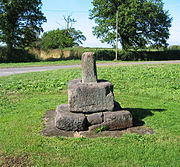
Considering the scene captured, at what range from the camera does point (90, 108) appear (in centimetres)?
569

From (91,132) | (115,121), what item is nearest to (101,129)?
(91,132)

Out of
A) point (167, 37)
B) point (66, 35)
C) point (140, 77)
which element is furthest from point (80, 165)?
point (66, 35)

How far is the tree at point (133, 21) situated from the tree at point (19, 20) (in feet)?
32.1

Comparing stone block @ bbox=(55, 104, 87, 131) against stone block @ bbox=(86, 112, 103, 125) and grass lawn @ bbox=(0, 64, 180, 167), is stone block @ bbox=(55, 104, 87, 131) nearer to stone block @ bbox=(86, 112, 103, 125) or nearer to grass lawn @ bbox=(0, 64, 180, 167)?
stone block @ bbox=(86, 112, 103, 125)

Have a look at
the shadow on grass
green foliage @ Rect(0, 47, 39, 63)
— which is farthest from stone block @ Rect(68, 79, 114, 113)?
green foliage @ Rect(0, 47, 39, 63)

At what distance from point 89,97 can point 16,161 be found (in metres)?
2.17

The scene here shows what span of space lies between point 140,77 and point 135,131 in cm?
882

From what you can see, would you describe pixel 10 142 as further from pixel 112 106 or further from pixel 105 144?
pixel 112 106

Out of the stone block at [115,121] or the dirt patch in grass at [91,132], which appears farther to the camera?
the stone block at [115,121]

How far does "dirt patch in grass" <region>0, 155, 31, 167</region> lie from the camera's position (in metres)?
4.09

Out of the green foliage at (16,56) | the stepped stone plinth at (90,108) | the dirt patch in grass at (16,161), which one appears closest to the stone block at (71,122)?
the stepped stone plinth at (90,108)

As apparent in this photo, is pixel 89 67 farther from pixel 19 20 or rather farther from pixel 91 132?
pixel 19 20

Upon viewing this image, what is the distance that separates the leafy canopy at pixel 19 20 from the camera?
30.7 m

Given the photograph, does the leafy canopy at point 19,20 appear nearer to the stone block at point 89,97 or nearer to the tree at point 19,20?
the tree at point 19,20
